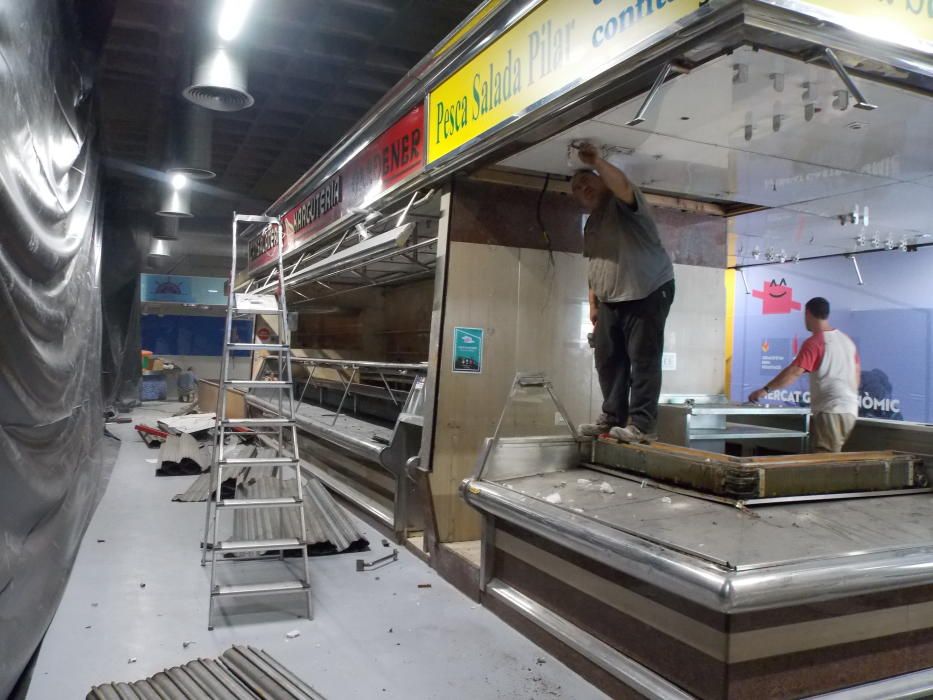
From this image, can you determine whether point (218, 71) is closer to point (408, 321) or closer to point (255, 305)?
point (255, 305)

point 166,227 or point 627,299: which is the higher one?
point 166,227

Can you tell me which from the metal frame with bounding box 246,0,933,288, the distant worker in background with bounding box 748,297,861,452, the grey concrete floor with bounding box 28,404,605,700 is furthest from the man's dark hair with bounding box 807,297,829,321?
the grey concrete floor with bounding box 28,404,605,700

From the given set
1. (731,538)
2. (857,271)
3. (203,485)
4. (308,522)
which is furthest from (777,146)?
(203,485)

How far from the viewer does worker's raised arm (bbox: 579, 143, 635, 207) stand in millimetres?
3411

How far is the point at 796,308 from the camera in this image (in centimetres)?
700

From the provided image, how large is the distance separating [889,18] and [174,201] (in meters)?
9.40

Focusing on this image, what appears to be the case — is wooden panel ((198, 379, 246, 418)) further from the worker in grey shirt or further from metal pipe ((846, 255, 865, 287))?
metal pipe ((846, 255, 865, 287))

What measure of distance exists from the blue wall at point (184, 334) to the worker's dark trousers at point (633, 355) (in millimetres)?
14954

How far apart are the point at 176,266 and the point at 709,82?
16.9 m

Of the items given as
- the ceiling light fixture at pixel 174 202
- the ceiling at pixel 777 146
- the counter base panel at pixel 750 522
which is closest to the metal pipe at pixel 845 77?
the ceiling at pixel 777 146

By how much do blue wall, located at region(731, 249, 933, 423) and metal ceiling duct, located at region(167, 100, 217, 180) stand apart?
238 inches

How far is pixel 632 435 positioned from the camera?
11.8 ft

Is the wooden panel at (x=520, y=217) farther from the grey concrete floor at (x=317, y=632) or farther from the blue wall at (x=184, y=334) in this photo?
the blue wall at (x=184, y=334)

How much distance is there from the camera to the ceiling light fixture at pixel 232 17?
4.67m
